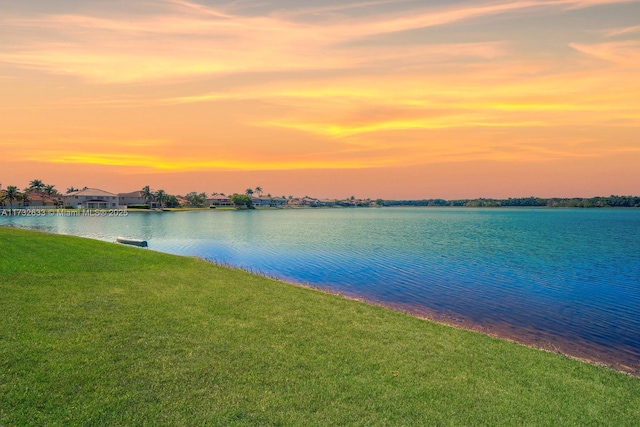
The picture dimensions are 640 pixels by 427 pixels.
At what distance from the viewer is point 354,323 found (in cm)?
1561

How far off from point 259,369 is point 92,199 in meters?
210

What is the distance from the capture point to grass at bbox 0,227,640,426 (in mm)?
8727

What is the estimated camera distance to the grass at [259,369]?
344 inches

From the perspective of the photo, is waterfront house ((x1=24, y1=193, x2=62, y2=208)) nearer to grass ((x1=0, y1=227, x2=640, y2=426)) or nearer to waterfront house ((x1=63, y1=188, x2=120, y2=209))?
waterfront house ((x1=63, y1=188, x2=120, y2=209))

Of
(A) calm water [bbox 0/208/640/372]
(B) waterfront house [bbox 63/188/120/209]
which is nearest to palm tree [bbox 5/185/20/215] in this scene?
(B) waterfront house [bbox 63/188/120/209]

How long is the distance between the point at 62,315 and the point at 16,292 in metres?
4.04

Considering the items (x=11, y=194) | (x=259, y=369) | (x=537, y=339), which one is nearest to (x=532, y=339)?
(x=537, y=339)

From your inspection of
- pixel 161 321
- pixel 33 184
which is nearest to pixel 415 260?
pixel 161 321

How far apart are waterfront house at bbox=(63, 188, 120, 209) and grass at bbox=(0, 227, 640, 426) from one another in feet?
629

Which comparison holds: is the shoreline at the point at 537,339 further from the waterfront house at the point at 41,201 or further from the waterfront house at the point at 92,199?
the waterfront house at the point at 92,199

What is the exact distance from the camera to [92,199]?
18675cm

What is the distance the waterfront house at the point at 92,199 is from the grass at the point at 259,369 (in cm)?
19169

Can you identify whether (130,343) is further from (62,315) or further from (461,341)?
(461,341)

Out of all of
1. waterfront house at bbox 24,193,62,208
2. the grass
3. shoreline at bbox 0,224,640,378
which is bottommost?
shoreline at bbox 0,224,640,378
